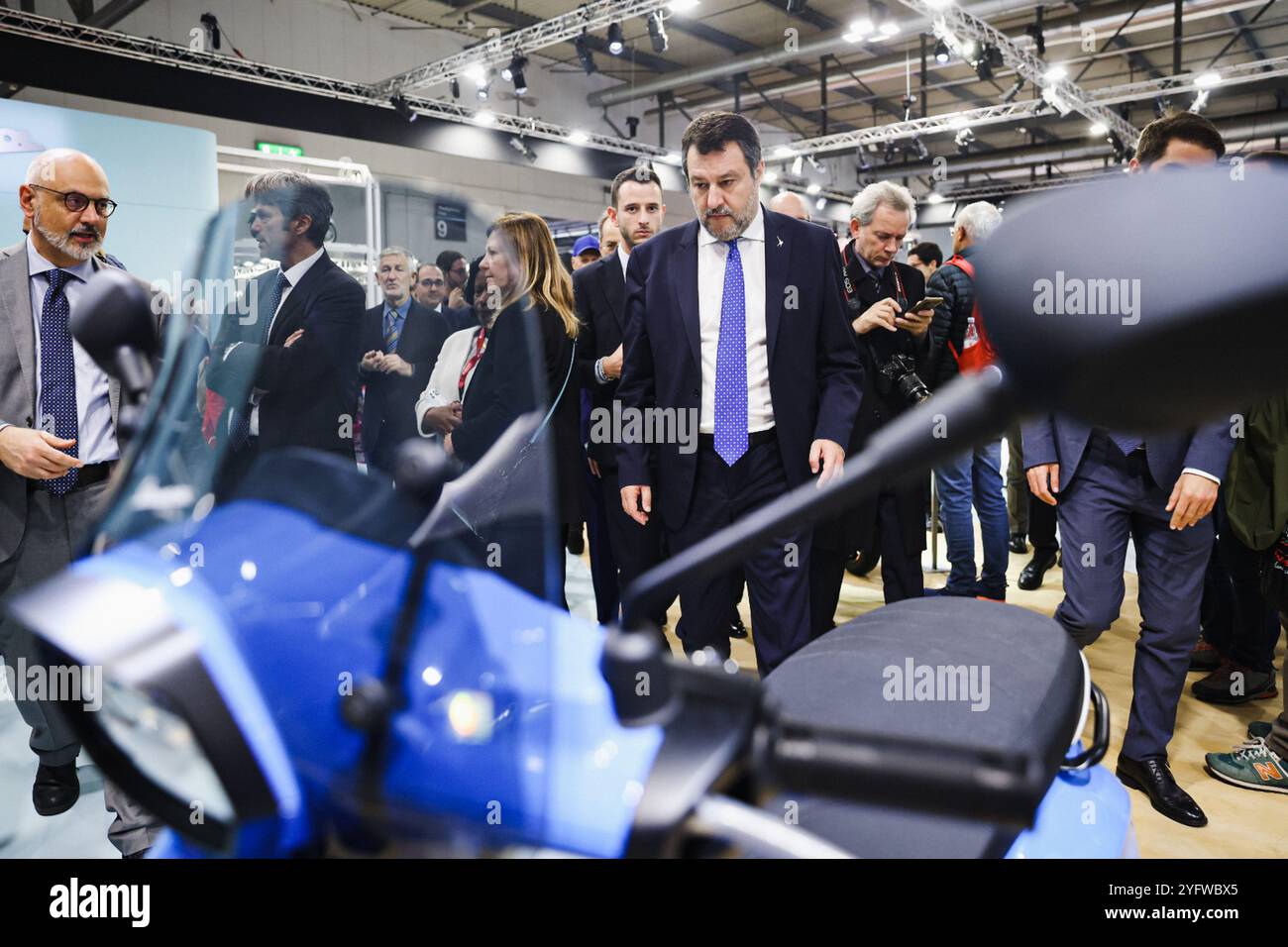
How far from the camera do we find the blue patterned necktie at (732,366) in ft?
7.04

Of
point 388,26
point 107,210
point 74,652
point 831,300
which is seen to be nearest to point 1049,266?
point 74,652

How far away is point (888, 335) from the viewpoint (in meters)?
3.33

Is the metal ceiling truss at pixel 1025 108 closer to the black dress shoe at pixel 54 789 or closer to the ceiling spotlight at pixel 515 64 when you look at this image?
the ceiling spotlight at pixel 515 64

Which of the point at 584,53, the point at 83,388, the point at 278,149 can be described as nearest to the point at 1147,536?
the point at 83,388

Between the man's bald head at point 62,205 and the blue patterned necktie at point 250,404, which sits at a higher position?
the man's bald head at point 62,205

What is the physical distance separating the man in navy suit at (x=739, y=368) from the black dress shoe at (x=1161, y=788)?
39.5 inches

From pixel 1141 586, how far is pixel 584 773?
7.05 feet

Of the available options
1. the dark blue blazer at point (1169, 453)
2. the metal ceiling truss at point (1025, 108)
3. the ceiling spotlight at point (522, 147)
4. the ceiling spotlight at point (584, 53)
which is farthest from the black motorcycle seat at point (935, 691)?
the metal ceiling truss at point (1025, 108)

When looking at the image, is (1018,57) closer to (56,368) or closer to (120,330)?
(56,368)

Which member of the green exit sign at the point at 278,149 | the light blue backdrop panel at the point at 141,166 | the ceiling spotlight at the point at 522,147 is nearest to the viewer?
the light blue backdrop panel at the point at 141,166

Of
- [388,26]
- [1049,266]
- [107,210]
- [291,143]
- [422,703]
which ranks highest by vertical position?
[388,26]

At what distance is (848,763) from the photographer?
0.45 metres

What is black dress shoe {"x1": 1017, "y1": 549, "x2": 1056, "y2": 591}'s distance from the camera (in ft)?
15.0
